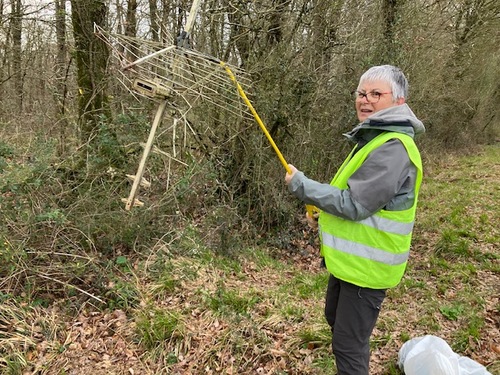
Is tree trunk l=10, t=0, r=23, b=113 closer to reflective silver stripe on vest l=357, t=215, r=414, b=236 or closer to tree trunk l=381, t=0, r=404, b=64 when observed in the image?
tree trunk l=381, t=0, r=404, b=64

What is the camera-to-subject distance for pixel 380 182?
1.83 m

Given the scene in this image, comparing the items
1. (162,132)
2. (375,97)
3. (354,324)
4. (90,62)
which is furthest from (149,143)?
(90,62)

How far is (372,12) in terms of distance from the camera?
6.24m

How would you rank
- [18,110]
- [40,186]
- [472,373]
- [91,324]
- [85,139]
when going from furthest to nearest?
1. [18,110]
2. [85,139]
3. [40,186]
4. [91,324]
5. [472,373]

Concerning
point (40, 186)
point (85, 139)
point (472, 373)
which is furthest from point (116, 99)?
point (472, 373)

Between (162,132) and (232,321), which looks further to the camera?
(162,132)

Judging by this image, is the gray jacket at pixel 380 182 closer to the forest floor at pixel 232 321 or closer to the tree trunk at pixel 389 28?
the forest floor at pixel 232 321

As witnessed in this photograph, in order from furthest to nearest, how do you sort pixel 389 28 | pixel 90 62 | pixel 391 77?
pixel 389 28, pixel 90 62, pixel 391 77

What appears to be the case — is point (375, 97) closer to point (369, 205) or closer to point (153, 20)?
point (369, 205)

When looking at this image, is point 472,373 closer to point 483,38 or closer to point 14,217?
point 14,217

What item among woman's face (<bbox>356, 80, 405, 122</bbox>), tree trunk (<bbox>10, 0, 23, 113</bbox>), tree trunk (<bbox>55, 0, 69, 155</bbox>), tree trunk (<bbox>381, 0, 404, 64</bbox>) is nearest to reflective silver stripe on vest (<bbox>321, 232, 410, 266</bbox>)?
woman's face (<bbox>356, 80, 405, 122</bbox>)

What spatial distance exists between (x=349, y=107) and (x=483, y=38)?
9801 mm

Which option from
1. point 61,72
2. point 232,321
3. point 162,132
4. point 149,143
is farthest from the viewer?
point 61,72

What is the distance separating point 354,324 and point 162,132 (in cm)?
266
